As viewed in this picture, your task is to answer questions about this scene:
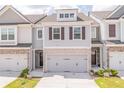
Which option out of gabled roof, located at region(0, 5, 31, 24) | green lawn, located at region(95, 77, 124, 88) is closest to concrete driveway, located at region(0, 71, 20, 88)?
gabled roof, located at region(0, 5, 31, 24)

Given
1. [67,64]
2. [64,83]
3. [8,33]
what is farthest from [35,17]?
[64,83]

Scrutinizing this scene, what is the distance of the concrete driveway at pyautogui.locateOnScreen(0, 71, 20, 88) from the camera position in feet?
24.9

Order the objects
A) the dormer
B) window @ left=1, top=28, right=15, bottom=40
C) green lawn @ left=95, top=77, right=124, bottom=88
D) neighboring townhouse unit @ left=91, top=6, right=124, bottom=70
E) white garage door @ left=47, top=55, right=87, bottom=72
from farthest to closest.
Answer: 1. the dormer
2. window @ left=1, top=28, right=15, bottom=40
3. white garage door @ left=47, top=55, right=87, bottom=72
4. neighboring townhouse unit @ left=91, top=6, right=124, bottom=70
5. green lawn @ left=95, top=77, right=124, bottom=88

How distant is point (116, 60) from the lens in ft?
26.3

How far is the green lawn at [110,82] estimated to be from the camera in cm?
693

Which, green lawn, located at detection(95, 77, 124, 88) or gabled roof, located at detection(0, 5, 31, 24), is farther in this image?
gabled roof, located at detection(0, 5, 31, 24)

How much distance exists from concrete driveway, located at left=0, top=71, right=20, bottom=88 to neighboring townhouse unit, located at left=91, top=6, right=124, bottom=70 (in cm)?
289

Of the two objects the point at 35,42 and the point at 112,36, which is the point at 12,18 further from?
the point at 112,36

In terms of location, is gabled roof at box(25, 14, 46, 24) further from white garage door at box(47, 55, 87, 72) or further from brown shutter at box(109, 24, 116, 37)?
brown shutter at box(109, 24, 116, 37)

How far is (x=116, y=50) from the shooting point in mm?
8312

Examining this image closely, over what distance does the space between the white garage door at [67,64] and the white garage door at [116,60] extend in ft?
6.21
